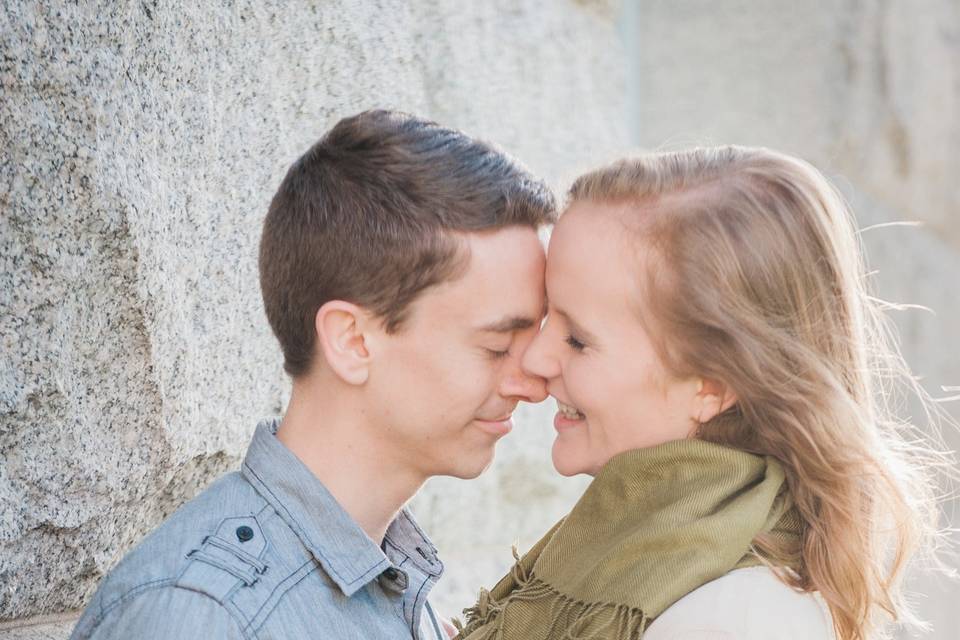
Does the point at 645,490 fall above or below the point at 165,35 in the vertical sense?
below

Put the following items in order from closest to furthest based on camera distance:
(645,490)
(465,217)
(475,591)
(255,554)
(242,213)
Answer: (255,554) < (645,490) < (465,217) < (242,213) < (475,591)

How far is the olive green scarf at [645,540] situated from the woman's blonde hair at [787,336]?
0.07 metres

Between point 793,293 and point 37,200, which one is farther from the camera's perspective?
point 793,293

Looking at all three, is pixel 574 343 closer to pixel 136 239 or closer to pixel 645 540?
pixel 645 540

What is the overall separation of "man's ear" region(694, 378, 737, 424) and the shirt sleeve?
2.58ft

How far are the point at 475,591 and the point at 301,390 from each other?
1151 millimetres

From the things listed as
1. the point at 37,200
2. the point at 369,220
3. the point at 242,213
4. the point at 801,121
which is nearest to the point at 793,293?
the point at 369,220

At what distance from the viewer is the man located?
169 centimetres

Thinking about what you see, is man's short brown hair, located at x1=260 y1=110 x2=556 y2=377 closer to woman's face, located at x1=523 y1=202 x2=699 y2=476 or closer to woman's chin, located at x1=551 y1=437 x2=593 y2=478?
woman's face, located at x1=523 y1=202 x2=699 y2=476

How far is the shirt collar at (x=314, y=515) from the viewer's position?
163cm

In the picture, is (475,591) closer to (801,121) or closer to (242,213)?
(242,213)

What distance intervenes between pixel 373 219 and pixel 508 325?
0.95 ft

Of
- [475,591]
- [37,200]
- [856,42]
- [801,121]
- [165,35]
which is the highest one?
[165,35]

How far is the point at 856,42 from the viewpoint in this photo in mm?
4387
